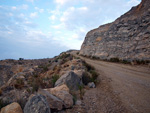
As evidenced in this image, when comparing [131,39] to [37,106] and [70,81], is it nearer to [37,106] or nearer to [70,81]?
[70,81]

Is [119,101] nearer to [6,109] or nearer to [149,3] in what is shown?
[6,109]

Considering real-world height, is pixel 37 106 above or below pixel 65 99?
above

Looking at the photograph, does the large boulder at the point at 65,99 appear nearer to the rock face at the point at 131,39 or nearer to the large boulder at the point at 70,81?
the large boulder at the point at 70,81

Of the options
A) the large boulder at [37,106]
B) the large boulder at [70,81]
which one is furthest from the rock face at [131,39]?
the large boulder at [37,106]

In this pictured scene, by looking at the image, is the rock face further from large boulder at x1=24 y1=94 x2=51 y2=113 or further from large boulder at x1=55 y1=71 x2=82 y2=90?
large boulder at x1=24 y1=94 x2=51 y2=113

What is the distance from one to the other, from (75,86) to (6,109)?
2958 mm

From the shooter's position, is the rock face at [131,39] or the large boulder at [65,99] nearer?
the large boulder at [65,99]

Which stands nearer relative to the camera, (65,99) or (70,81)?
(65,99)

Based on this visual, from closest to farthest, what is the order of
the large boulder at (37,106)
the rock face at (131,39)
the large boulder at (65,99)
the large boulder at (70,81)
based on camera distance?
→ the large boulder at (37,106) → the large boulder at (65,99) → the large boulder at (70,81) → the rock face at (131,39)

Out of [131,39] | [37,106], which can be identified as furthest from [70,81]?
[131,39]

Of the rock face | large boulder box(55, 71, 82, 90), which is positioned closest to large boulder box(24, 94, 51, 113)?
large boulder box(55, 71, 82, 90)

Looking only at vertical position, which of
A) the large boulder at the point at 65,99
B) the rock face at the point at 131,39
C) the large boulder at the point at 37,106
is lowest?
the large boulder at the point at 65,99

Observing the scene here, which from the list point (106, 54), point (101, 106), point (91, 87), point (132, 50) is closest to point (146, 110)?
point (101, 106)

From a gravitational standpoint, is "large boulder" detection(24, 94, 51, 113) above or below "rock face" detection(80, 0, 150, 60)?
below
